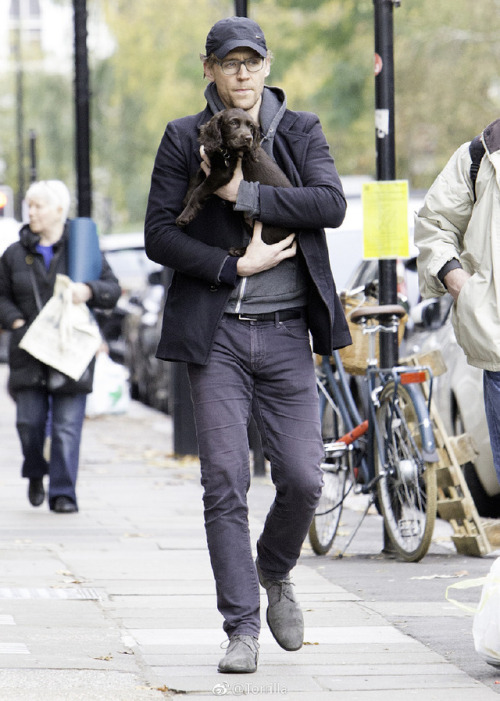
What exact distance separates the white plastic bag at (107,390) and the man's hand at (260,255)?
403 inches

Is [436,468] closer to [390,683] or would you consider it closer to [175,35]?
[390,683]

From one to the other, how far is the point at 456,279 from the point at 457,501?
2.46 m

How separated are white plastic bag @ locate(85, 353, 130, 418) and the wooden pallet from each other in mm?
7862

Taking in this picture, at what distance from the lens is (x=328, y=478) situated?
755cm

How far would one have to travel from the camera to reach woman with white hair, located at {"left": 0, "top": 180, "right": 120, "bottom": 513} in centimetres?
875

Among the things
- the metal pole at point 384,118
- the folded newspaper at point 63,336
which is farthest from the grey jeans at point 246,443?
the folded newspaper at point 63,336

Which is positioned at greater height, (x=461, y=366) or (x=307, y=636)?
(x=461, y=366)

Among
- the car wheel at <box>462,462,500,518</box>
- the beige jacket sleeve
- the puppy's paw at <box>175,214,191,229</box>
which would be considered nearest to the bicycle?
the car wheel at <box>462,462,500,518</box>

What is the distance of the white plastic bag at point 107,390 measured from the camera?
49.1ft

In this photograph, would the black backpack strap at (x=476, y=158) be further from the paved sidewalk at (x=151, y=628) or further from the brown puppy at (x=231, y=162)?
the paved sidewalk at (x=151, y=628)

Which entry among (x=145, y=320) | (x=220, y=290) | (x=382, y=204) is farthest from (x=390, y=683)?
(x=145, y=320)

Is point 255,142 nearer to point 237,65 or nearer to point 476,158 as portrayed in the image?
point 237,65

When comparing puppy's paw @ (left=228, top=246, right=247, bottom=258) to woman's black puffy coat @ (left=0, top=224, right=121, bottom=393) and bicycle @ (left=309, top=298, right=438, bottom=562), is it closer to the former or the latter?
bicycle @ (left=309, top=298, right=438, bottom=562)

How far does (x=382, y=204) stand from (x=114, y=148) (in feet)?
123
